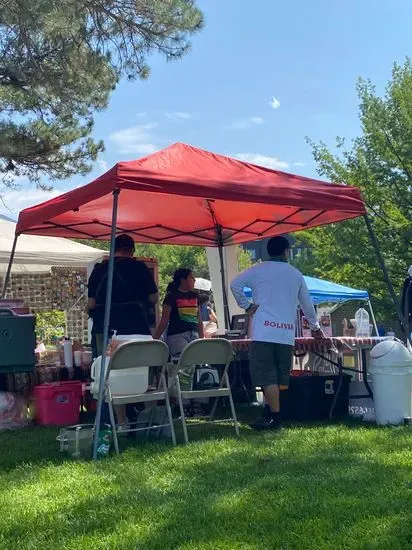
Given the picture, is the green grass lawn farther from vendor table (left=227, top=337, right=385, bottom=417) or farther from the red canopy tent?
vendor table (left=227, top=337, right=385, bottom=417)

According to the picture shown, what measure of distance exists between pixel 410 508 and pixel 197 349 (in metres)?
2.33

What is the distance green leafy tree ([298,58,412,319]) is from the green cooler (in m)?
11.2

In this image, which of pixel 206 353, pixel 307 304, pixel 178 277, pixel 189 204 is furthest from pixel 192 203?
pixel 206 353

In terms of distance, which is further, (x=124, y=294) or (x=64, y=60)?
(x=64, y=60)

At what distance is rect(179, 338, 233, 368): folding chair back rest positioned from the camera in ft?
17.0

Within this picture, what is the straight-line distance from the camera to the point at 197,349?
524cm

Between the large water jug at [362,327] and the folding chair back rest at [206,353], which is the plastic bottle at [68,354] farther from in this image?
the large water jug at [362,327]

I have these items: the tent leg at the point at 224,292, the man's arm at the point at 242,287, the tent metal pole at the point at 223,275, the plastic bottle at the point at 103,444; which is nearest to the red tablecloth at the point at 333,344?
the man's arm at the point at 242,287

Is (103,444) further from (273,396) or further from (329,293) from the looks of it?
(329,293)

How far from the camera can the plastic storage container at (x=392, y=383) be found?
562cm

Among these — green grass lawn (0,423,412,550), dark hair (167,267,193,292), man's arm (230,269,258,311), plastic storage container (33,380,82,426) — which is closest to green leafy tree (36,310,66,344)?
plastic storage container (33,380,82,426)

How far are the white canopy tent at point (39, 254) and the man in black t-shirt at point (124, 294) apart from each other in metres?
3.02

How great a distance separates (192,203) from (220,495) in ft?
15.2

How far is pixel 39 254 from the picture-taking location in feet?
29.0
